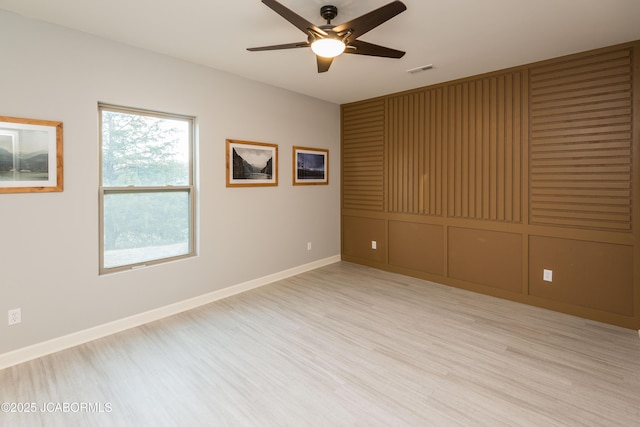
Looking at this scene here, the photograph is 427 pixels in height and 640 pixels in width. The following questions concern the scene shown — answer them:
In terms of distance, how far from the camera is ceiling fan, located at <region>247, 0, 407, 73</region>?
6.35 ft

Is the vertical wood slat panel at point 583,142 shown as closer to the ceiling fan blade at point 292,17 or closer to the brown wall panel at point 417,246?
the brown wall panel at point 417,246

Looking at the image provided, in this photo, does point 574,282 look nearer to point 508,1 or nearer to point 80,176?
point 508,1

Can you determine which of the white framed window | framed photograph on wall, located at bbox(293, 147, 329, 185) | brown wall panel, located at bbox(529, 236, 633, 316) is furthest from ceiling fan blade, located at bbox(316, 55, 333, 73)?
brown wall panel, located at bbox(529, 236, 633, 316)

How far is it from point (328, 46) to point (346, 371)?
7.77ft

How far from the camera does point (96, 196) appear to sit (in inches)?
112

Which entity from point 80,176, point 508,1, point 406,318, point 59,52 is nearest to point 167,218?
point 80,176

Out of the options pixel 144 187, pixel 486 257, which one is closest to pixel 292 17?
pixel 144 187

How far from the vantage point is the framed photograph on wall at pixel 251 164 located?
385 cm

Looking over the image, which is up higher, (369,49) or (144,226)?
(369,49)

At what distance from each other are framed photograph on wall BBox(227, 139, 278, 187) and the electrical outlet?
2.15m

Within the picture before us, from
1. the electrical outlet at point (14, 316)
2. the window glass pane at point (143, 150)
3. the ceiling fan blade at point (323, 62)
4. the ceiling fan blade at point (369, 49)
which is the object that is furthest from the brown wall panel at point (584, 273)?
the electrical outlet at point (14, 316)

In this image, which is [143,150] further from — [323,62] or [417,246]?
[417,246]

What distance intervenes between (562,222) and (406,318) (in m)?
1.94

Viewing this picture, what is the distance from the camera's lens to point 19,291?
8.10 feet
